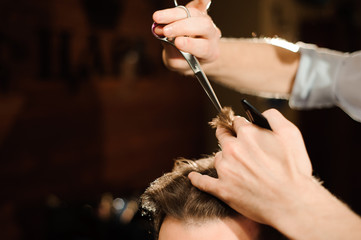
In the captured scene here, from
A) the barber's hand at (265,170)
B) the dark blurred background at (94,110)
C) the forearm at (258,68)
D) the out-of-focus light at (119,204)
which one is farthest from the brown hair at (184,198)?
the out-of-focus light at (119,204)

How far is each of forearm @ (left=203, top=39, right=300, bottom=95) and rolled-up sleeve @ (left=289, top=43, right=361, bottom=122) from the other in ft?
0.16

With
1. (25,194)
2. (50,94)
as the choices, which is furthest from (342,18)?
(25,194)

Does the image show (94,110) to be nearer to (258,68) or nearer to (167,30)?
(258,68)

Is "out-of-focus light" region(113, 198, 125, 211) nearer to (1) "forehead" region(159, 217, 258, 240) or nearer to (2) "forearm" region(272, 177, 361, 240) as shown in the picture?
(1) "forehead" region(159, 217, 258, 240)

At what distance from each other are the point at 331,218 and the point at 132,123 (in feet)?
10.0

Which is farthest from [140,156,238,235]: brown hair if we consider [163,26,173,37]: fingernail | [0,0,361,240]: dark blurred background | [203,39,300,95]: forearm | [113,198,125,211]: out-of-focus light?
[113,198,125,211]: out-of-focus light

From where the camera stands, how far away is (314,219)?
0.68 m

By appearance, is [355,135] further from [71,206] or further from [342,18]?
[71,206]

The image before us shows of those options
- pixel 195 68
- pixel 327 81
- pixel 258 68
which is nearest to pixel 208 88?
pixel 195 68

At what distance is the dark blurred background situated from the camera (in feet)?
8.48

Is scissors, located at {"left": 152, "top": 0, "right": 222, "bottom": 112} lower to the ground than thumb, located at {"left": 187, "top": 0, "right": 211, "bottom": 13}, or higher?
lower

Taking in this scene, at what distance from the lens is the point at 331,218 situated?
681mm

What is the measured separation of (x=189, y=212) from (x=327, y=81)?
95cm

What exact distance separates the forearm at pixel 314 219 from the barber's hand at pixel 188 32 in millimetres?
488
